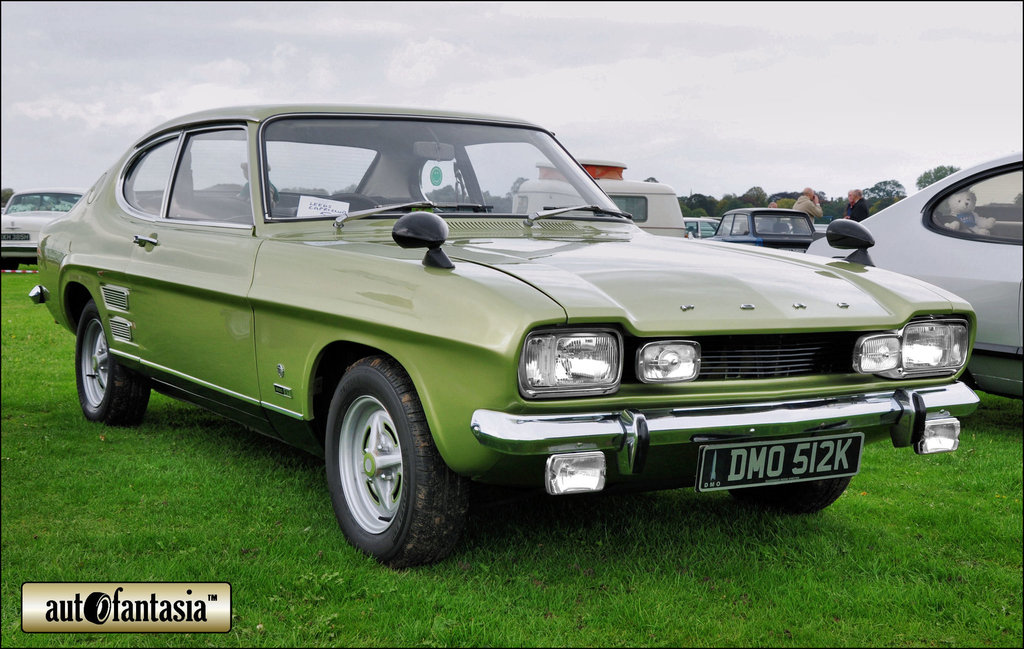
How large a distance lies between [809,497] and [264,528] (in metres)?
2.12

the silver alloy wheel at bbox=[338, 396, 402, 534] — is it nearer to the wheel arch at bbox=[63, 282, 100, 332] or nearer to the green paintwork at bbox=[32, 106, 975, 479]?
the green paintwork at bbox=[32, 106, 975, 479]

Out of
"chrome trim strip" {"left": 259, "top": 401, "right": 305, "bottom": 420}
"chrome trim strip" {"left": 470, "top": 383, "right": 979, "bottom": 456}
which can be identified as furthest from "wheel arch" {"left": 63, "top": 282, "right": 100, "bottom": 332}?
"chrome trim strip" {"left": 470, "top": 383, "right": 979, "bottom": 456}

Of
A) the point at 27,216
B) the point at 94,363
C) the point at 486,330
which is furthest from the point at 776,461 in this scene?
the point at 27,216

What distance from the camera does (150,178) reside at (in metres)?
5.09

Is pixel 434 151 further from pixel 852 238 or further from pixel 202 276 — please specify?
pixel 852 238

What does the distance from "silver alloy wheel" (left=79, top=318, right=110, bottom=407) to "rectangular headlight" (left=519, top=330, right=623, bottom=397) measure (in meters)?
3.41

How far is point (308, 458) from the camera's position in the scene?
461 centimetres

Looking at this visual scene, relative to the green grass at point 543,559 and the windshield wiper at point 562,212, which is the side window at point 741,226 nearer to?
the green grass at point 543,559

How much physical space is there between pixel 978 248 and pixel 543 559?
3.45 meters

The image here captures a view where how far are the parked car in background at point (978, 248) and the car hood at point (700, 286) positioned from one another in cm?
192

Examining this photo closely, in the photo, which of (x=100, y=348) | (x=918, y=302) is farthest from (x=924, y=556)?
(x=100, y=348)

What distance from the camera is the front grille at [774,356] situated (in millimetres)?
2959

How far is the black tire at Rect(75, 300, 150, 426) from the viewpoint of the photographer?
516cm

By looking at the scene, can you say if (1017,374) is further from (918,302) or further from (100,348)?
(100,348)
